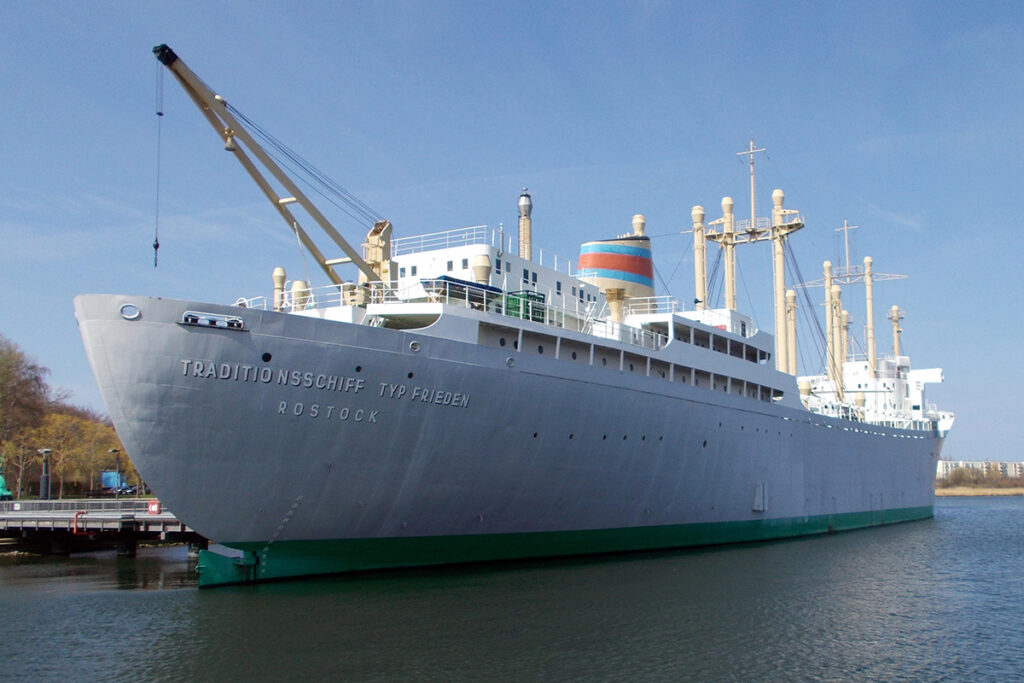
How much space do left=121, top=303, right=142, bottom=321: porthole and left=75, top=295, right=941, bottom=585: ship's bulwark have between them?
0.08 m

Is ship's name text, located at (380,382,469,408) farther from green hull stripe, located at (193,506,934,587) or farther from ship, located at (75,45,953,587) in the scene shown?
green hull stripe, located at (193,506,934,587)

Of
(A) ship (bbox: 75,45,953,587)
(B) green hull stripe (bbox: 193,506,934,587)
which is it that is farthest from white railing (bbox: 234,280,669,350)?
(B) green hull stripe (bbox: 193,506,934,587)

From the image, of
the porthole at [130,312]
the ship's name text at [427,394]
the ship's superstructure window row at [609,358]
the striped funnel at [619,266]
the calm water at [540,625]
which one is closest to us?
the calm water at [540,625]

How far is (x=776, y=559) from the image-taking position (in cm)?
2647

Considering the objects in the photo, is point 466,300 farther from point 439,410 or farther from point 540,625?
point 540,625

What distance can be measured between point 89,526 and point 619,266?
2072cm

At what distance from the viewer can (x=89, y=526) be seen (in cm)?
3048

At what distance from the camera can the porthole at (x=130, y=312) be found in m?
16.8

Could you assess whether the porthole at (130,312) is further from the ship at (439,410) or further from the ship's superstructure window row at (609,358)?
the ship's superstructure window row at (609,358)

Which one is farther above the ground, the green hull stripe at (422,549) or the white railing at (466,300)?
the white railing at (466,300)

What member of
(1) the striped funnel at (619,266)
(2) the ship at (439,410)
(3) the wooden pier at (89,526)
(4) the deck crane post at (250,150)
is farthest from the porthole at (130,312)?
(1) the striped funnel at (619,266)

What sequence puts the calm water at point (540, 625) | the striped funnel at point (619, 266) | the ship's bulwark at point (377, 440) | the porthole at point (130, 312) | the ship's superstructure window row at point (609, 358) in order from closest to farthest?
1. the calm water at point (540, 625)
2. the porthole at point (130, 312)
3. the ship's bulwark at point (377, 440)
4. the ship's superstructure window row at point (609, 358)
5. the striped funnel at point (619, 266)

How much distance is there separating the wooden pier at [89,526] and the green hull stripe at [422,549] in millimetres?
11416

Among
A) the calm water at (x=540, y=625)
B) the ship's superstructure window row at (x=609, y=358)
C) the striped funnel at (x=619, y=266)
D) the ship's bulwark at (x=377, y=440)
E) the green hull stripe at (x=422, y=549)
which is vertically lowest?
the calm water at (x=540, y=625)
